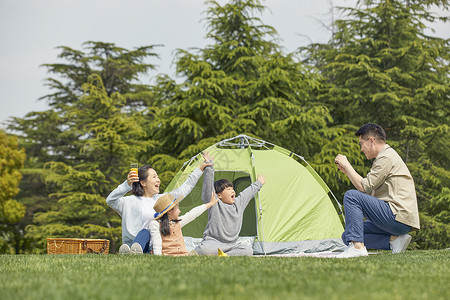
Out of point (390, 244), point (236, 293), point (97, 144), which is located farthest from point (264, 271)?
point (97, 144)

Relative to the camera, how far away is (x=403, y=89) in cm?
1346

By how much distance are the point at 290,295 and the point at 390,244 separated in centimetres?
334

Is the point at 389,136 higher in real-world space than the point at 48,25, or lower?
lower

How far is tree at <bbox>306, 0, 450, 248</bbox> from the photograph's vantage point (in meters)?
12.3

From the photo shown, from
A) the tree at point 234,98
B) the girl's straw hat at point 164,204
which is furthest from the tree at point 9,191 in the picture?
the girl's straw hat at point 164,204

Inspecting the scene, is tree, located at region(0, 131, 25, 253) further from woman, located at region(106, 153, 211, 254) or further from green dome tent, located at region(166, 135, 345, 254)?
woman, located at region(106, 153, 211, 254)

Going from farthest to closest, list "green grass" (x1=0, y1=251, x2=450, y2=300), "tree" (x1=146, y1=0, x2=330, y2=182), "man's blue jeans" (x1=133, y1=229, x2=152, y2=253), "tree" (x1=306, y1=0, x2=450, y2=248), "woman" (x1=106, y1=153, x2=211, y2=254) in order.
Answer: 1. "tree" (x1=306, y1=0, x2=450, y2=248)
2. "tree" (x1=146, y1=0, x2=330, y2=182)
3. "woman" (x1=106, y1=153, x2=211, y2=254)
4. "man's blue jeans" (x1=133, y1=229, x2=152, y2=253)
5. "green grass" (x1=0, y1=251, x2=450, y2=300)

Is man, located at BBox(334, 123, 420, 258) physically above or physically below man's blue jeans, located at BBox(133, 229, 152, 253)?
above

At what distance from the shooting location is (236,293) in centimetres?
241

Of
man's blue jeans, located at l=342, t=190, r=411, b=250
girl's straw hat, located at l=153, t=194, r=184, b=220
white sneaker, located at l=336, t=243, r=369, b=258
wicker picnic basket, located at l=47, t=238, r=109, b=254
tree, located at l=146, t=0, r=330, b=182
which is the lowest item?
white sneaker, located at l=336, t=243, r=369, b=258

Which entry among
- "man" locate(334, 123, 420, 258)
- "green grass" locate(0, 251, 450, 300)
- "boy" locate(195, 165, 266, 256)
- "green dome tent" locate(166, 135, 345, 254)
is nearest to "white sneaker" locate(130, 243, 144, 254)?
"boy" locate(195, 165, 266, 256)

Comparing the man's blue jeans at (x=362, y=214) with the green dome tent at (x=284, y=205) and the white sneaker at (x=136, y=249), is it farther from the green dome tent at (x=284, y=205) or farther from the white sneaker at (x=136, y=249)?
the white sneaker at (x=136, y=249)

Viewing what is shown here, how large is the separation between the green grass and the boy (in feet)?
7.07

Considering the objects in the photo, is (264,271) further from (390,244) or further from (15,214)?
(15,214)
